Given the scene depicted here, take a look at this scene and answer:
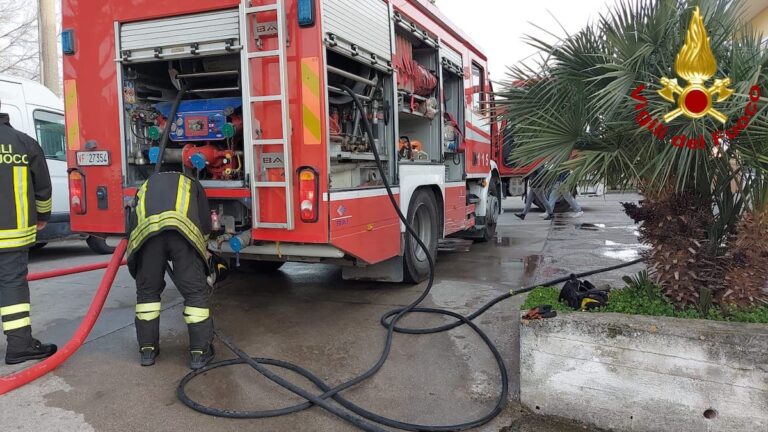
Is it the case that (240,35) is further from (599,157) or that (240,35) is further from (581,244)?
(581,244)

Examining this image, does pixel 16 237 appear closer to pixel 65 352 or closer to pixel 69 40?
pixel 65 352

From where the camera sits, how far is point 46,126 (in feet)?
26.5

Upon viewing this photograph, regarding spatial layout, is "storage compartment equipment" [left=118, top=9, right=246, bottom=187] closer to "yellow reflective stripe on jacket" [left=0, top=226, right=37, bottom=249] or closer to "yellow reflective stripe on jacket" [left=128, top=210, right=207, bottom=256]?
"yellow reflective stripe on jacket" [left=128, top=210, right=207, bottom=256]

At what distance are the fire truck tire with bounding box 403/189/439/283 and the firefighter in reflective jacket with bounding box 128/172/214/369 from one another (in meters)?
2.24

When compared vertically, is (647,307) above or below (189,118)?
below

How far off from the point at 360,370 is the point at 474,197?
4869 mm

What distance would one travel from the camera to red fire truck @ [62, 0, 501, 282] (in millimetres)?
3871

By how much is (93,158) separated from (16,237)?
3.54 ft

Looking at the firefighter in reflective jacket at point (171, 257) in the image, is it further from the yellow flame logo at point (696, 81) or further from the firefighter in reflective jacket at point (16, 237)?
the yellow flame logo at point (696, 81)

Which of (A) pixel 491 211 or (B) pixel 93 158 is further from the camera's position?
(A) pixel 491 211

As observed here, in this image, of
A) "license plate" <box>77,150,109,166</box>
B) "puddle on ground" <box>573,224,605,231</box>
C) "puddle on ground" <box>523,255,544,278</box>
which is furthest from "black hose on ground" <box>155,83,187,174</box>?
"puddle on ground" <box>573,224,605,231</box>

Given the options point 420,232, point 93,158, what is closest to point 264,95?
point 93,158

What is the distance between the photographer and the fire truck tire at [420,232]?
5.57 metres

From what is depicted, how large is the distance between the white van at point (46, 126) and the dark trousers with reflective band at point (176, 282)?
466 centimetres
